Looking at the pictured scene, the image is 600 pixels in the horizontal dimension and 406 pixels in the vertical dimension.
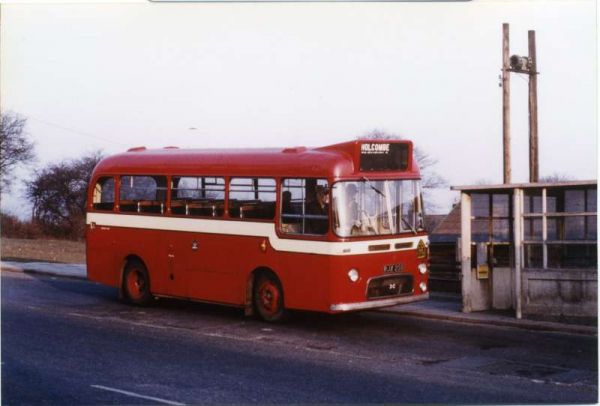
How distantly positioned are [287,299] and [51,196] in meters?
31.8

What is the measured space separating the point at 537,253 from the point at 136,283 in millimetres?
7688

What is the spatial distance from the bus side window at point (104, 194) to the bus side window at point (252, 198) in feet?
11.8

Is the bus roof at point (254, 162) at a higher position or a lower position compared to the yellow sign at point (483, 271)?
higher

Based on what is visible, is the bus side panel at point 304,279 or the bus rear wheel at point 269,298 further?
the bus rear wheel at point 269,298

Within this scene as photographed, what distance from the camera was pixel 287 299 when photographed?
16.0m

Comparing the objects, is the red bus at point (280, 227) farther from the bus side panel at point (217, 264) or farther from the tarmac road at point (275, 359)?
the tarmac road at point (275, 359)

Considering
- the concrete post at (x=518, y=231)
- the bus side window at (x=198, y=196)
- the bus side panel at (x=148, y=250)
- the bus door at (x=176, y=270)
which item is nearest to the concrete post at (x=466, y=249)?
the concrete post at (x=518, y=231)

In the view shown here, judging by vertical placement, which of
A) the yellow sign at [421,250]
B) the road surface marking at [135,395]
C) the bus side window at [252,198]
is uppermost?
the bus side window at [252,198]

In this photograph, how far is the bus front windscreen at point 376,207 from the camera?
599 inches

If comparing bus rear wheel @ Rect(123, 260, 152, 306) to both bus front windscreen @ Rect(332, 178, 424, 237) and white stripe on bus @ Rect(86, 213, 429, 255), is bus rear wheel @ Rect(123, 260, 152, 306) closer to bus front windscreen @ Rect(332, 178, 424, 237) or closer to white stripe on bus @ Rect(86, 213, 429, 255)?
white stripe on bus @ Rect(86, 213, 429, 255)

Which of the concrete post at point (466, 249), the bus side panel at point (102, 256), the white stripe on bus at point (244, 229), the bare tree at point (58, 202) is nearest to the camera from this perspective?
the white stripe on bus at point (244, 229)

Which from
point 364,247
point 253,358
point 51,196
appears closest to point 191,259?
point 364,247

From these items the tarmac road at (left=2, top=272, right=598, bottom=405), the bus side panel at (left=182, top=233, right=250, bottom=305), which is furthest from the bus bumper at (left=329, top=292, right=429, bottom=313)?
the bus side panel at (left=182, top=233, right=250, bottom=305)

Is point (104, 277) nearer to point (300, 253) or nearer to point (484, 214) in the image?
point (300, 253)
